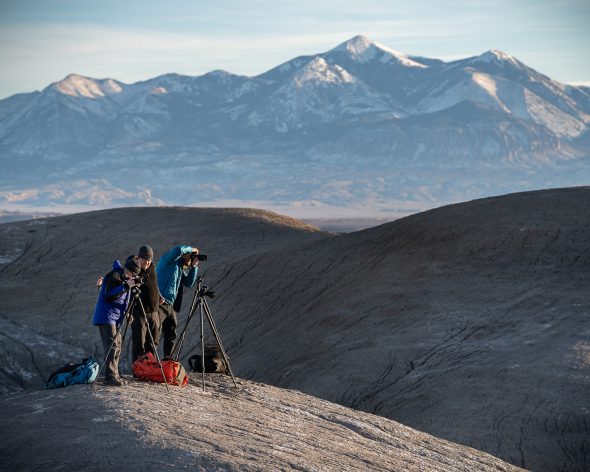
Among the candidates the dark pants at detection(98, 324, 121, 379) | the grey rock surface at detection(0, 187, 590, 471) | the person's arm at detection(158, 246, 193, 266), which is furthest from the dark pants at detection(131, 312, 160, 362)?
the grey rock surface at detection(0, 187, 590, 471)

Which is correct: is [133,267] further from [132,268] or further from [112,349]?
[112,349]

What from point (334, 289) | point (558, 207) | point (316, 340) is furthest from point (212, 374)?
point (558, 207)

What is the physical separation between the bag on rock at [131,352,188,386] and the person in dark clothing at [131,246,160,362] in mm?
175

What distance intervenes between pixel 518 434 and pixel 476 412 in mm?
1302

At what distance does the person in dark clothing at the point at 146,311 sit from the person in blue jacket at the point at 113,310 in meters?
0.30

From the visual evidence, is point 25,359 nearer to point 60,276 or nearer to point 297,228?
point 60,276

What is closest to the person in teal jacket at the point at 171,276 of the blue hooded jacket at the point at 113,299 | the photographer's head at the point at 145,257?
the photographer's head at the point at 145,257

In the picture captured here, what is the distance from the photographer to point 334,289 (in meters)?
34.0

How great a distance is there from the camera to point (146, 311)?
16.2 m

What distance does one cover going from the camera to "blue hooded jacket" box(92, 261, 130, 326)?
15.3 meters

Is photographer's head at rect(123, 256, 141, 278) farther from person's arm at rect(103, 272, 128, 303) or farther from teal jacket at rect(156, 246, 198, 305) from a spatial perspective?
teal jacket at rect(156, 246, 198, 305)

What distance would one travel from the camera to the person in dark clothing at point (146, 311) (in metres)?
15.8

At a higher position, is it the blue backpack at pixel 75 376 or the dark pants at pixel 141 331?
the dark pants at pixel 141 331

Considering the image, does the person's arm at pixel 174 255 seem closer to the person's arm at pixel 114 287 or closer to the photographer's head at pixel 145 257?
the photographer's head at pixel 145 257
